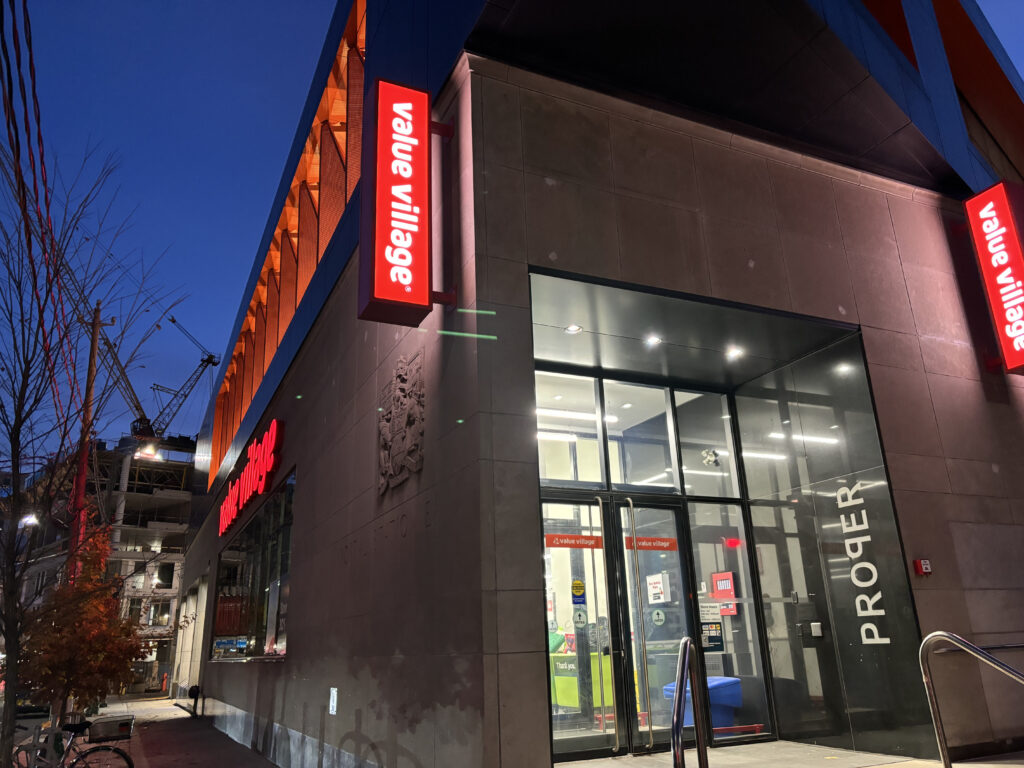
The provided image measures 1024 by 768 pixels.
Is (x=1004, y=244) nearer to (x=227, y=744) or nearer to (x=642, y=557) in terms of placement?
(x=642, y=557)

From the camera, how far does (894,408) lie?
825 centimetres

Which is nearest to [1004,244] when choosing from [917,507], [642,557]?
[917,507]

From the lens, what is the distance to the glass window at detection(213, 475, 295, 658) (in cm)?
1414

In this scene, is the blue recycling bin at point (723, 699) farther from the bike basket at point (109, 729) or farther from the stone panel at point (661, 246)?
the bike basket at point (109, 729)

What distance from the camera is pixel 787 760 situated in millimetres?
7449

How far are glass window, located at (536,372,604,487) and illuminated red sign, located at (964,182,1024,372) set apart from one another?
5.24 metres

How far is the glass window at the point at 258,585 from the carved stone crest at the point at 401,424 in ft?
19.7

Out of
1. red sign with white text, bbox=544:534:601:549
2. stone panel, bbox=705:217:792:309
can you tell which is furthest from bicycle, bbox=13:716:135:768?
stone panel, bbox=705:217:792:309

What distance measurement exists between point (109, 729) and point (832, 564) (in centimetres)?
928

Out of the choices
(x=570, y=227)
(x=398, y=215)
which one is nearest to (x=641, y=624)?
(x=570, y=227)

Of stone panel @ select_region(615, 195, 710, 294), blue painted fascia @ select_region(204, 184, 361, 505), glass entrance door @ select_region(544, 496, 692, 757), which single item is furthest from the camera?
blue painted fascia @ select_region(204, 184, 361, 505)

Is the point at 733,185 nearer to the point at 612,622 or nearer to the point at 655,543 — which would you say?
the point at 655,543

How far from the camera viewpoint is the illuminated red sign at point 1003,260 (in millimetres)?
8992

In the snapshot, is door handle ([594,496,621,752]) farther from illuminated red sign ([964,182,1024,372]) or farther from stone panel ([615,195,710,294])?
illuminated red sign ([964,182,1024,372])
